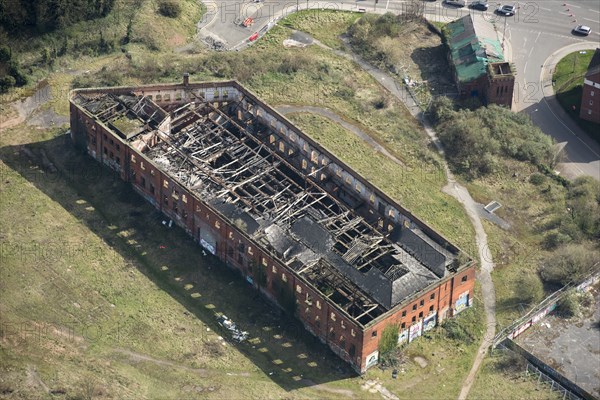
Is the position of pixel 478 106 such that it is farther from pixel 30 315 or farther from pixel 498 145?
pixel 30 315

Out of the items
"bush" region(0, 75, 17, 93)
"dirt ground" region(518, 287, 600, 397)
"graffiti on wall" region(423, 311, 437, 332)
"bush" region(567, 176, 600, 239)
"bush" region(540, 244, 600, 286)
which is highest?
"bush" region(0, 75, 17, 93)

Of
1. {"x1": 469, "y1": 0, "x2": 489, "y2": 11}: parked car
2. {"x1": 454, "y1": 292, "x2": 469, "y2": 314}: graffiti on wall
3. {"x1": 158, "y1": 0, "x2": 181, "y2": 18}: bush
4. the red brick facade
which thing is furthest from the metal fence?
{"x1": 158, "y1": 0, "x2": 181, "y2": 18}: bush

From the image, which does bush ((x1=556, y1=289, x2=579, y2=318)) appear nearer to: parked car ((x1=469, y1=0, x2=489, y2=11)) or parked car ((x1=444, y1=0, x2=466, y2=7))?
parked car ((x1=469, y1=0, x2=489, y2=11))

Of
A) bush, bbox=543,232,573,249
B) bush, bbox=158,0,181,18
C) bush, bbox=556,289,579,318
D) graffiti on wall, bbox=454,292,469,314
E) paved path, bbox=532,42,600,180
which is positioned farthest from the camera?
bush, bbox=158,0,181,18

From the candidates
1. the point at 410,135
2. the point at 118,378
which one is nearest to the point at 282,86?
the point at 410,135

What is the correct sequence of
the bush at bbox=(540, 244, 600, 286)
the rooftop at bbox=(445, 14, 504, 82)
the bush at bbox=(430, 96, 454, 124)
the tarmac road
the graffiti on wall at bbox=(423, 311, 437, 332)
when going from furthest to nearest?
the rooftop at bbox=(445, 14, 504, 82)
the tarmac road
the bush at bbox=(430, 96, 454, 124)
the bush at bbox=(540, 244, 600, 286)
the graffiti on wall at bbox=(423, 311, 437, 332)

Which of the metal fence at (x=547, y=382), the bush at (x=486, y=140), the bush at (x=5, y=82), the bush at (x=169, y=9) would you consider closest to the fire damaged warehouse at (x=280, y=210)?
the metal fence at (x=547, y=382)

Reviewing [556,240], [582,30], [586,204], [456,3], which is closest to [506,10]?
[456,3]
